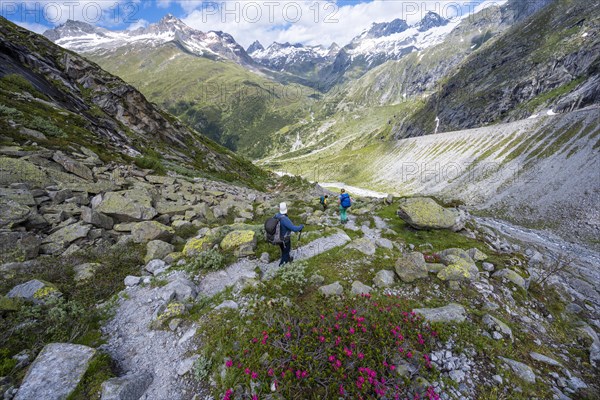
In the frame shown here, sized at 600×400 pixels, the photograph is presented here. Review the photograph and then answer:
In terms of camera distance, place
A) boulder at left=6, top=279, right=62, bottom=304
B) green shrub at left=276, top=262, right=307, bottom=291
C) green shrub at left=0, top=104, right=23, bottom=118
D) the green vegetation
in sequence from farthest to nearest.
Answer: green shrub at left=0, top=104, right=23, bottom=118 → green shrub at left=276, top=262, right=307, bottom=291 → boulder at left=6, top=279, right=62, bottom=304 → the green vegetation

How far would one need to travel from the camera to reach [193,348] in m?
6.43

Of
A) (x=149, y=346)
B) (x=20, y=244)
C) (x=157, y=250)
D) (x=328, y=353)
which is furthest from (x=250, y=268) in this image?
(x=20, y=244)

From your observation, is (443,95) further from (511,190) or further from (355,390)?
(355,390)

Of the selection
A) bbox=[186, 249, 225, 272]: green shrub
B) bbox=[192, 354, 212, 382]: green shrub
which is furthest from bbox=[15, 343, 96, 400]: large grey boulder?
bbox=[186, 249, 225, 272]: green shrub

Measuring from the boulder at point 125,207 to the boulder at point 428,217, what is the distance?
15683mm

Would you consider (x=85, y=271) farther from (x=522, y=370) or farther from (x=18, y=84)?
(x=18, y=84)

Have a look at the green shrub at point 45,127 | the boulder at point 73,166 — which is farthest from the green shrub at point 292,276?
the green shrub at point 45,127

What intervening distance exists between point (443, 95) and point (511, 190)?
12606 centimetres

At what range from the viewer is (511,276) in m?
10.0

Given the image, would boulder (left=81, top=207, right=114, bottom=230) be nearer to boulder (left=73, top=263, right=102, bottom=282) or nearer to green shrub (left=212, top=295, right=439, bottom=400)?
boulder (left=73, top=263, right=102, bottom=282)

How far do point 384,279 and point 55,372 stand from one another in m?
9.35

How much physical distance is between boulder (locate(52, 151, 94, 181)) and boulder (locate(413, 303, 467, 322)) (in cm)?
2048

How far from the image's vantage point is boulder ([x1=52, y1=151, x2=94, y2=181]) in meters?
16.1

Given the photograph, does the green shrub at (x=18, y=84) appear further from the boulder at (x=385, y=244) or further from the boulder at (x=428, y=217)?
the boulder at (x=428, y=217)
